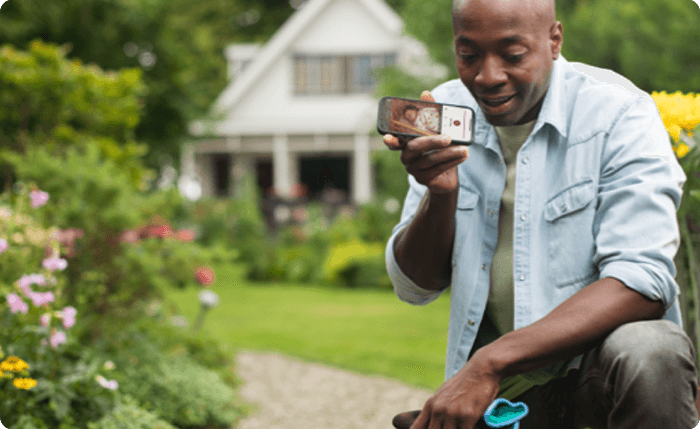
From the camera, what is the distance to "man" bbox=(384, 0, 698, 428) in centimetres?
142

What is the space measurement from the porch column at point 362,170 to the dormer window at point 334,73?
5.52ft

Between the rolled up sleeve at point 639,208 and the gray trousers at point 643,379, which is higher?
the rolled up sleeve at point 639,208

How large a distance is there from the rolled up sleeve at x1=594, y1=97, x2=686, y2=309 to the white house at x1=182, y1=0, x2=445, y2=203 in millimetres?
17031

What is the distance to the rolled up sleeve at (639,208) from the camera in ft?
4.83

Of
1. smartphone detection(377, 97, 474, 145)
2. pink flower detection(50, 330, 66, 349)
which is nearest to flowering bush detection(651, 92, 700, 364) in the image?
smartphone detection(377, 97, 474, 145)

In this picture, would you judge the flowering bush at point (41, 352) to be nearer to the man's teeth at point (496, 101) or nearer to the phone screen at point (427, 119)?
the phone screen at point (427, 119)

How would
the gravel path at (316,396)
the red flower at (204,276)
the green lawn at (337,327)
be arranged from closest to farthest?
the gravel path at (316,396)
the red flower at (204,276)
the green lawn at (337,327)

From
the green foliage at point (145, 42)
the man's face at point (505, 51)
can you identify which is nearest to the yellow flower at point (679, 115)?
the man's face at point (505, 51)

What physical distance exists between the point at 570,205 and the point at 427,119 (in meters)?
0.46

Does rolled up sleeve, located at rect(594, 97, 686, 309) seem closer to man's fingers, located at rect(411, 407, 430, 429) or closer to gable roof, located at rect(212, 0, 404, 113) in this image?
man's fingers, located at rect(411, 407, 430, 429)

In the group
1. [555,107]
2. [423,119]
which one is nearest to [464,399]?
[423,119]

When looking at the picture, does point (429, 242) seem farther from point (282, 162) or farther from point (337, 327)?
point (282, 162)

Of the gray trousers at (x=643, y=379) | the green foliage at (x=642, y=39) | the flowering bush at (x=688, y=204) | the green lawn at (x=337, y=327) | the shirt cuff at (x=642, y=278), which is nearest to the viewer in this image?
the gray trousers at (x=643, y=379)

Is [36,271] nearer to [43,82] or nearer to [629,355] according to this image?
[43,82]
